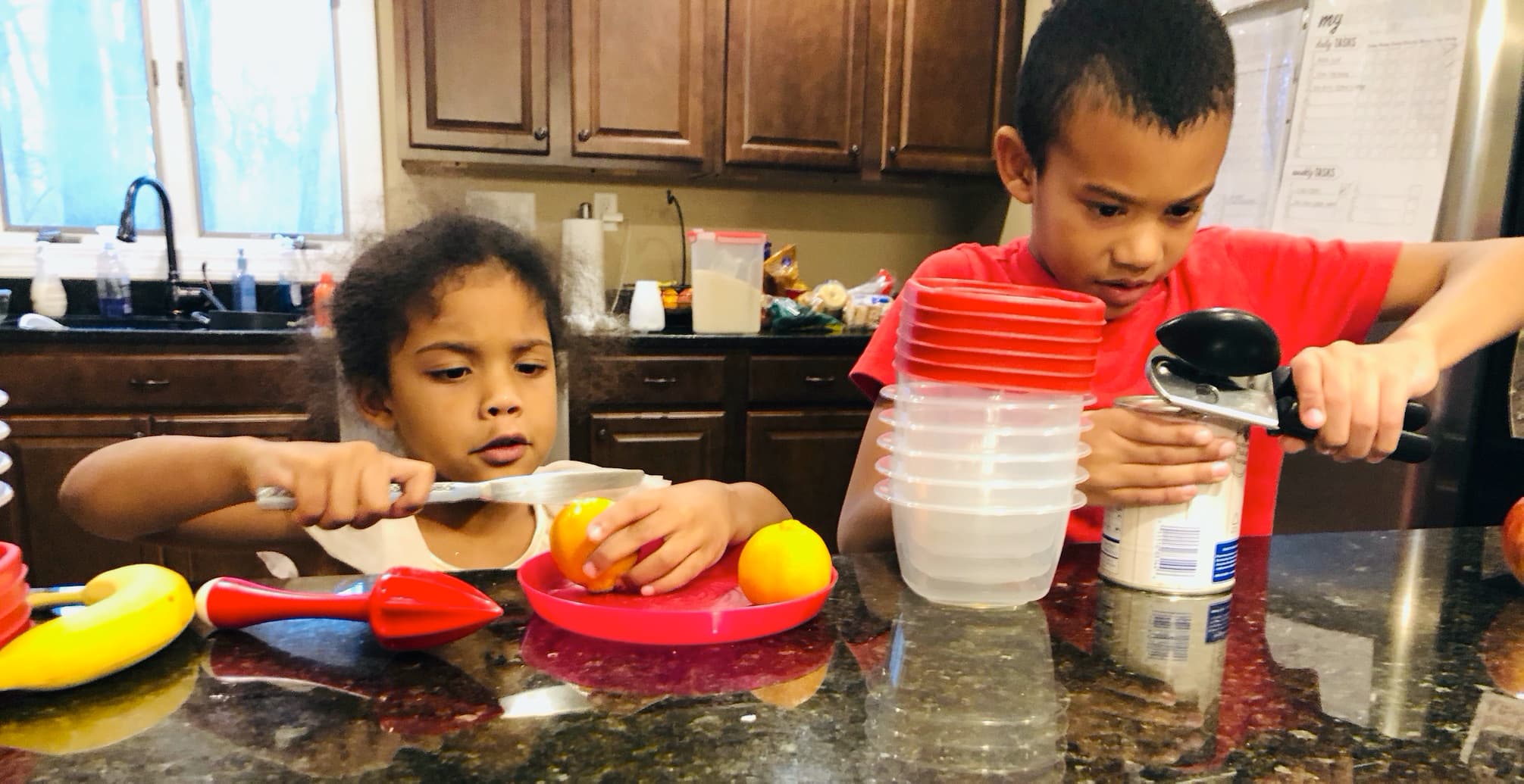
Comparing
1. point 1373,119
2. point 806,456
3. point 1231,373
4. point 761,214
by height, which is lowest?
point 806,456

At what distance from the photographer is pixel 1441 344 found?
0.82 m

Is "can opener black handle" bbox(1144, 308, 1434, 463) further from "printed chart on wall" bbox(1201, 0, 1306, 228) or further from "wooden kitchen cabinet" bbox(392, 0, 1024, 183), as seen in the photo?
"wooden kitchen cabinet" bbox(392, 0, 1024, 183)

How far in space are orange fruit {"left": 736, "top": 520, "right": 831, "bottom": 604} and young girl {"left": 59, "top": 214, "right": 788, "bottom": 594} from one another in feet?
0.20

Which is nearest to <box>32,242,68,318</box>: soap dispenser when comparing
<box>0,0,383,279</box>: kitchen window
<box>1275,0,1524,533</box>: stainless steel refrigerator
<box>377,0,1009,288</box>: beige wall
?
<box>0,0,383,279</box>: kitchen window

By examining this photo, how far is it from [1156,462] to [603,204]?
261cm

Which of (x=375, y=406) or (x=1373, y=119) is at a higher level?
(x=1373, y=119)

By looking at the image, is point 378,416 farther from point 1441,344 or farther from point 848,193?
point 848,193

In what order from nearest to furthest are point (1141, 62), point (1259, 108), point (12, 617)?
point (12, 617) → point (1141, 62) → point (1259, 108)

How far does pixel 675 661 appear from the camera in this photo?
0.50 metres

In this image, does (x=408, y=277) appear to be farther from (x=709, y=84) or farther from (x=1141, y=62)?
(x=709, y=84)

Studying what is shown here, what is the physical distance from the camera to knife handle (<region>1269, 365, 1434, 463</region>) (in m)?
0.61

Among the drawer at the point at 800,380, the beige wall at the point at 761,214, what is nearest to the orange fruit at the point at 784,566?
the drawer at the point at 800,380

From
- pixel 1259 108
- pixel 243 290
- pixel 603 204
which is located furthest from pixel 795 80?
pixel 243 290

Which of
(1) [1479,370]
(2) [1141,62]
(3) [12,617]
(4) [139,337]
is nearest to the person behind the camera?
(3) [12,617]
